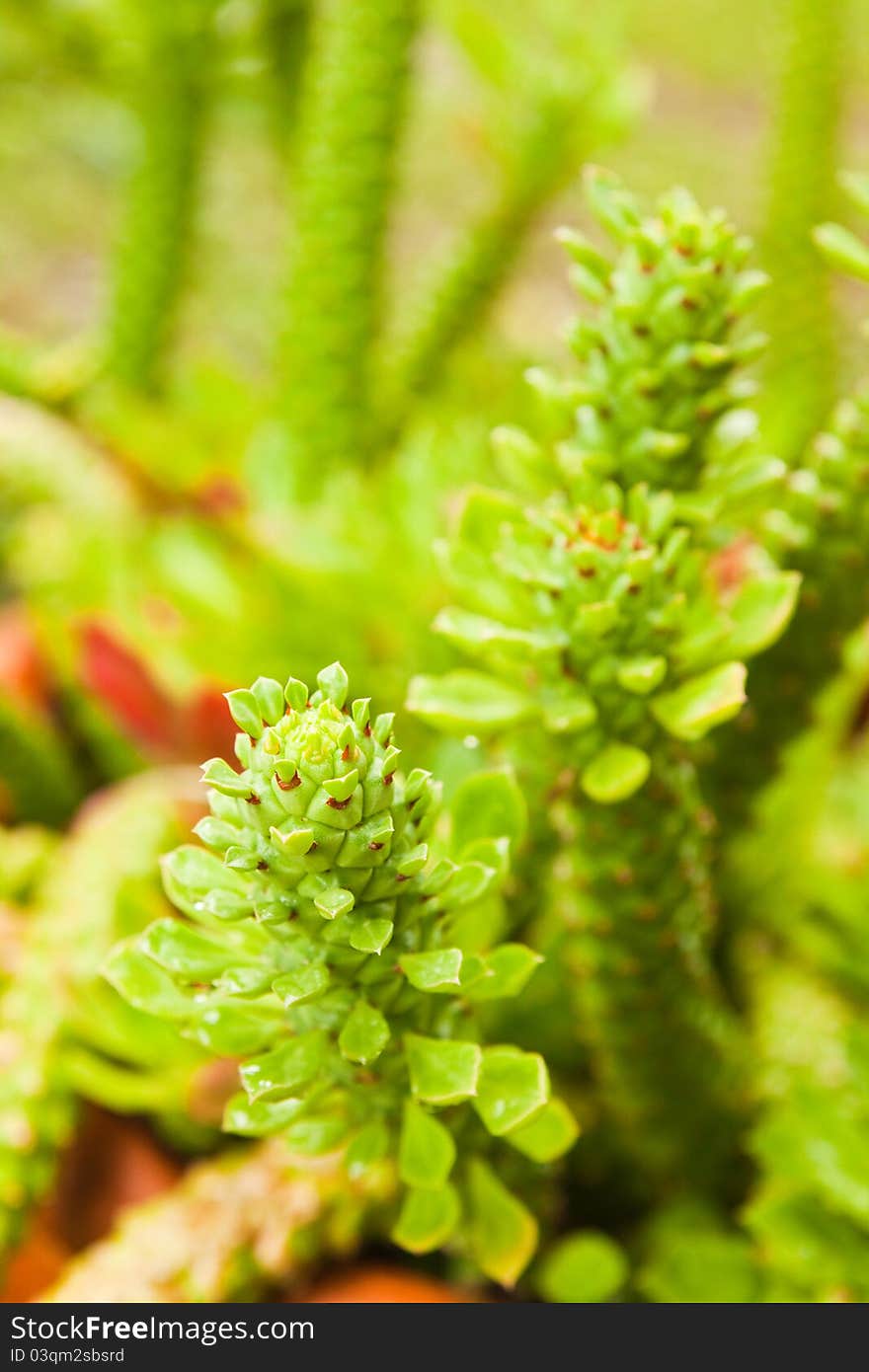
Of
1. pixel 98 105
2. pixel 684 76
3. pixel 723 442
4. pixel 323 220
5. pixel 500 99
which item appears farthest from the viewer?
pixel 684 76

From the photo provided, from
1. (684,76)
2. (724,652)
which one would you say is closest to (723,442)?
(724,652)

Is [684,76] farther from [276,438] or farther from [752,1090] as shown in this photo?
[752,1090]

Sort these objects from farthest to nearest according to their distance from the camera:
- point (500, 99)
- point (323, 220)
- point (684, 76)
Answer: point (684, 76) < point (500, 99) < point (323, 220)

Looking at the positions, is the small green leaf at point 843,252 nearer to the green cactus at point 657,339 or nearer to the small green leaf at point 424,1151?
the green cactus at point 657,339

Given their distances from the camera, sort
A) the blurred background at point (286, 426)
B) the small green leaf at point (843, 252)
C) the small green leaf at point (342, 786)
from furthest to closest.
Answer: the blurred background at point (286, 426) < the small green leaf at point (843, 252) < the small green leaf at point (342, 786)

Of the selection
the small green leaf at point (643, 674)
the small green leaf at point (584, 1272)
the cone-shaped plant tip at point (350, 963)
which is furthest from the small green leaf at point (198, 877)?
the small green leaf at point (584, 1272)

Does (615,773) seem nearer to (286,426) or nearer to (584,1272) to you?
(584,1272)
